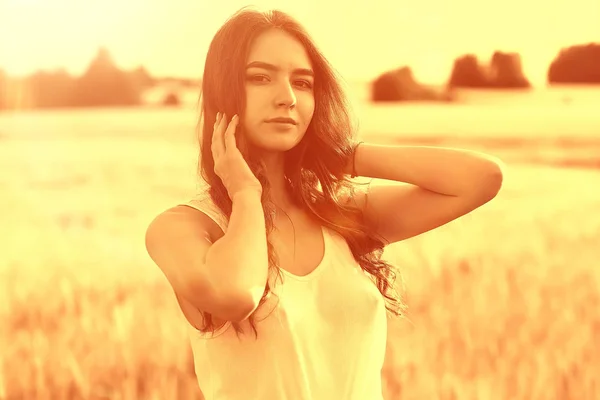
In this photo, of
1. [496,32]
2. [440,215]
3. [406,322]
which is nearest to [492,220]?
[406,322]

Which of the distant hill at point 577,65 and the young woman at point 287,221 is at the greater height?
the distant hill at point 577,65

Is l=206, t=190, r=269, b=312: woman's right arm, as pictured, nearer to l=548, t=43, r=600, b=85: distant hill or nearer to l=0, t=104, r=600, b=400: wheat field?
l=0, t=104, r=600, b=400: wheat field

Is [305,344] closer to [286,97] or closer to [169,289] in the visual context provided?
[286,97]

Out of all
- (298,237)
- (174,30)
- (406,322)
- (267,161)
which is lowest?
(406,322)

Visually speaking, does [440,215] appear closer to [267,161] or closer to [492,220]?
[267,161]

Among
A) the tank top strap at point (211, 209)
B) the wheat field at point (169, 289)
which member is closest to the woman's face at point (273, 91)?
the tank top strap at point (211, 209)

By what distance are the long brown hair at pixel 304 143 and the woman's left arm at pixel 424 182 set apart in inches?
1.5

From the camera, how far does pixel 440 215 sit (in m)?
1.15

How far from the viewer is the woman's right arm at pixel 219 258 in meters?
0.88

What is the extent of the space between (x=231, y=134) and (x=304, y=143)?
0.15m

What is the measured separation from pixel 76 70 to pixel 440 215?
1.18 meters

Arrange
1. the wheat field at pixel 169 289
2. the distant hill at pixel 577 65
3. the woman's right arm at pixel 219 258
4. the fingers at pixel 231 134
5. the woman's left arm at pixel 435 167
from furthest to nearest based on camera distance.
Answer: the distant hill at pixel 577 65 → the wheat field at pixel 169 289 → the woman's left arm at pixel 435 167 → the fingers at pixel 231 134 → the woman's right arm at pixel 219 258

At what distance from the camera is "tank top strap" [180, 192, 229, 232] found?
3.29 ft

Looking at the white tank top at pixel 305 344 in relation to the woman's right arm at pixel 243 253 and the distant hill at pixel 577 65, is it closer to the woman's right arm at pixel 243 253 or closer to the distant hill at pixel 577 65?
the woman's right arm at pixel 243 253
